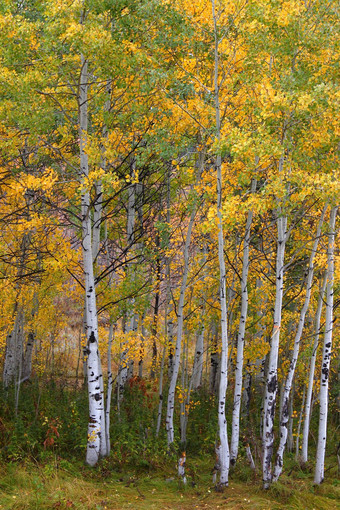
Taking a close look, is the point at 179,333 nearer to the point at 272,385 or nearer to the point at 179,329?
the point at 179,329

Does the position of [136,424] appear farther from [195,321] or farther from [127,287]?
[127,287]

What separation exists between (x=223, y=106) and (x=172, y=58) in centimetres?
154

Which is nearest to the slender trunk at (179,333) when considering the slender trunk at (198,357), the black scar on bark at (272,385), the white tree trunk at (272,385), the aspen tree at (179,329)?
the aspen tree at (179,329)

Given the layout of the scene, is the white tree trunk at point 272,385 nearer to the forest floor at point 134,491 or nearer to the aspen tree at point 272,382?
the aspen tree at point 272,382

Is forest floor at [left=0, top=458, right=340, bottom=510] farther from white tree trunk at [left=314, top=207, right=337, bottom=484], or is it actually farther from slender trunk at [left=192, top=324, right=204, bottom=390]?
slender trunk at [left=192, top=324, right=204, bottom=390]

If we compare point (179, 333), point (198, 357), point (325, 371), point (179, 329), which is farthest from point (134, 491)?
point (198, 357)

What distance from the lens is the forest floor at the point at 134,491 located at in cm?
629

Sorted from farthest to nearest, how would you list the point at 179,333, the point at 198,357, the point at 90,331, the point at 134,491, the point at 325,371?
1. the point at 198,357
2. the point at 179,333
3. the point at 325,371
4. the point at 90,331
5. the point at 134,491

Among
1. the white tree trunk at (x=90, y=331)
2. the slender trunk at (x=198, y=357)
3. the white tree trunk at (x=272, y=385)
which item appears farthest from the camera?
the slender trunk at (x=198, y=357)

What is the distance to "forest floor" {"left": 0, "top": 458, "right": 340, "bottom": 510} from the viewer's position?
629 centimetres

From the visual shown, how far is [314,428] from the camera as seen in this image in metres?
13.3

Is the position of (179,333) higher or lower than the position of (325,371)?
higher

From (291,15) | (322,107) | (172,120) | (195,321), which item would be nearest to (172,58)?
(172,120)

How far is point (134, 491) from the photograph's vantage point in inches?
297
